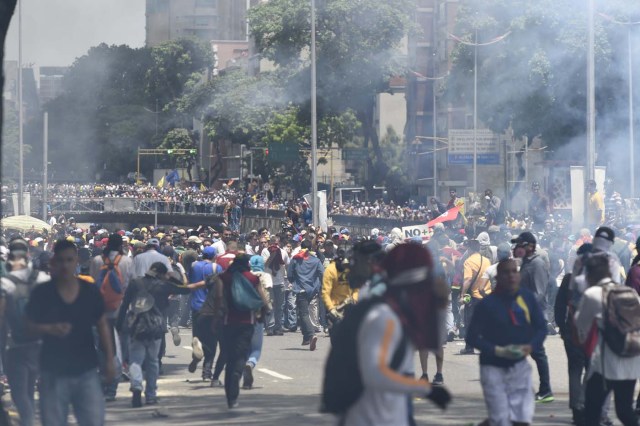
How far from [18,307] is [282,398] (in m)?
4.37

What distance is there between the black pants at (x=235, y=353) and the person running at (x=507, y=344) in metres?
3.70

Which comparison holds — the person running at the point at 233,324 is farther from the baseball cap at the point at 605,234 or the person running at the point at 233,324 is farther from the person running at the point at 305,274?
the person running at the point at 305,274

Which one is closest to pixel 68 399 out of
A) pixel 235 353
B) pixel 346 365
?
pixel 346 365

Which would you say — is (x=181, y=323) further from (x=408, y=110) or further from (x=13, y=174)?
(x=13, y=174)

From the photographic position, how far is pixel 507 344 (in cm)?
886

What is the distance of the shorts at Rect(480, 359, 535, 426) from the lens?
8609 millimetres

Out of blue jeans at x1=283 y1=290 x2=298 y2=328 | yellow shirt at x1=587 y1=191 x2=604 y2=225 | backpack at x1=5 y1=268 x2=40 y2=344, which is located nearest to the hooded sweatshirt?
blue jeans at x1=283 y1=290 x2=298 y2=328

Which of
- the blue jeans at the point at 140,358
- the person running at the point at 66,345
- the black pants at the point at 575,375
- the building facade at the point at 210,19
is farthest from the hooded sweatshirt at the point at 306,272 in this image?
the building facade at the point at 210,19

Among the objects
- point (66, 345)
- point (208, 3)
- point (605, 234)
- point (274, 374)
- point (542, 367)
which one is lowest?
point (274, 374)

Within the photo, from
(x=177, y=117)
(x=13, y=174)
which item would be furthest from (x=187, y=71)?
(x=13, y=174)

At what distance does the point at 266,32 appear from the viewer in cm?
6538

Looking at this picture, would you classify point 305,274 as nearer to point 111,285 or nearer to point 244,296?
point 111,285

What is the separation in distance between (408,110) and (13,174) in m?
32.8

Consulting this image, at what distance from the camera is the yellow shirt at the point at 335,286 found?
1369cm
